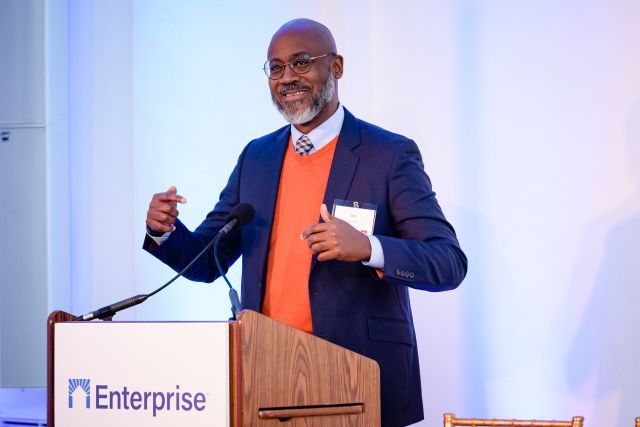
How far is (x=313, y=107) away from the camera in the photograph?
2662mm

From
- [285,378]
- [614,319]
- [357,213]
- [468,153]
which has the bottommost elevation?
[614,319]

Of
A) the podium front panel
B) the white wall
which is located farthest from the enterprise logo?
the white wall

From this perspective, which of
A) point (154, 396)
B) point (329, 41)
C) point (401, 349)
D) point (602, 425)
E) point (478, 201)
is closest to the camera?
Result: point (154, 396)

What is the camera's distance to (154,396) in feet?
5.57

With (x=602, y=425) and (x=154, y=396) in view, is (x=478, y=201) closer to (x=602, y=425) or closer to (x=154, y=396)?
(x=602, y=425)

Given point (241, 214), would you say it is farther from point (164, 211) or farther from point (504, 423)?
point (504, 423)

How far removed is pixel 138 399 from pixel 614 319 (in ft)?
7.53

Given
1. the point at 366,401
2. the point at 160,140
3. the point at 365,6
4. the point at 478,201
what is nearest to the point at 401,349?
the point at 366,401

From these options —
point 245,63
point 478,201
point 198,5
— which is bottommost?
point 478,201

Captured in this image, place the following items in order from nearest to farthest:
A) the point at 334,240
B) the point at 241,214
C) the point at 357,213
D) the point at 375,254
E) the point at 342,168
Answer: the point at 334,240 → the point at 375,254 → the point at 241,214 → the point at 357,213 → the point at 342,168

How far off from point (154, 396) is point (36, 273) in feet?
9.01

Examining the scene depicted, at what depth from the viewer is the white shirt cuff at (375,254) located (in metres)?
2.12

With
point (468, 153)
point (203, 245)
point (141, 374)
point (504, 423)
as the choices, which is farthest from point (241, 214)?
→ point (468, 153)

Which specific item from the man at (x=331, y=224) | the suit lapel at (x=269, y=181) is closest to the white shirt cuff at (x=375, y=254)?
the man at (x=331, y=224)
